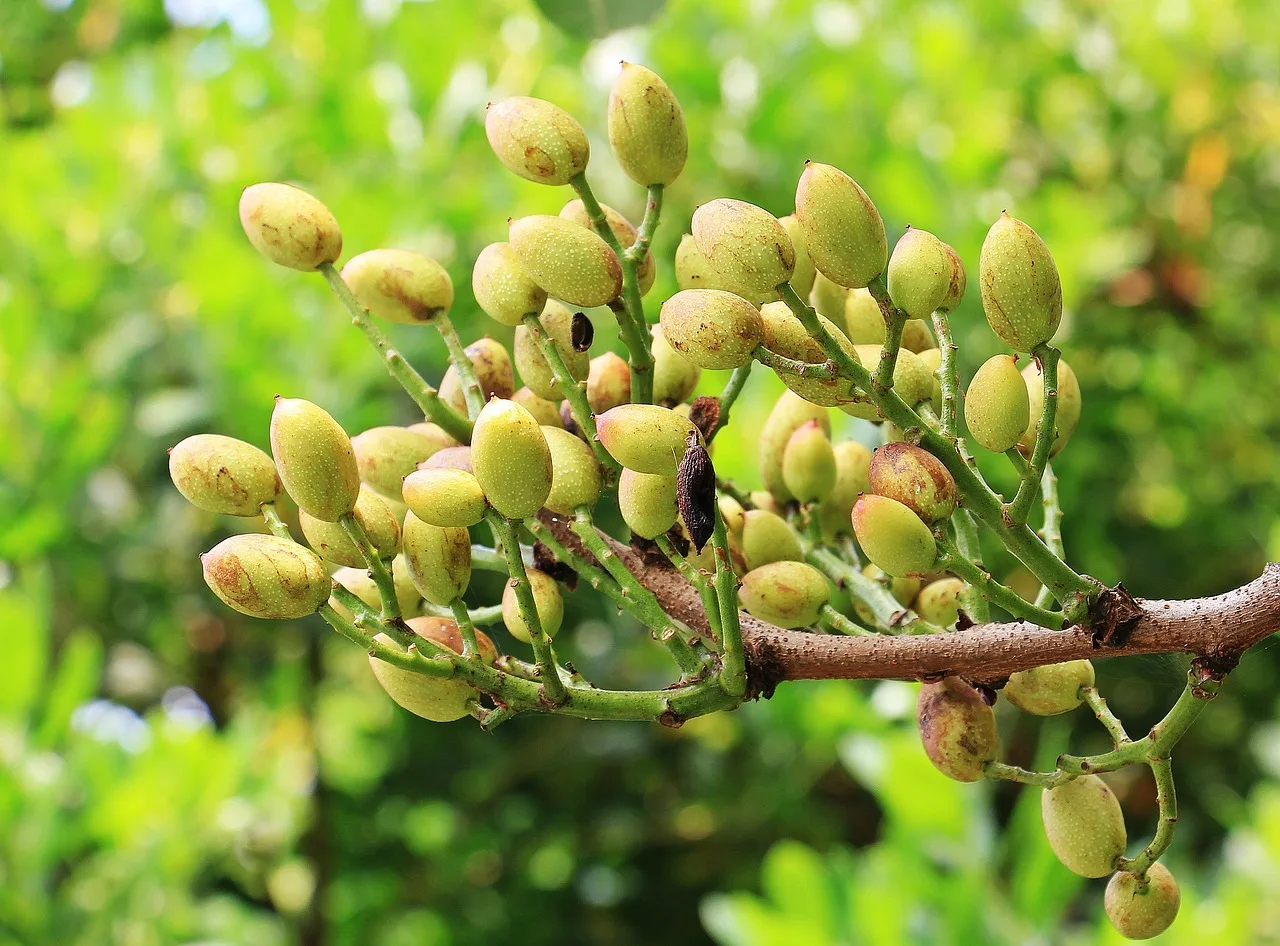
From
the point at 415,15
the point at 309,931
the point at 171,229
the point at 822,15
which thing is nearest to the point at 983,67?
the point at 822,15

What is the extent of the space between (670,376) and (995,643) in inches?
12.3

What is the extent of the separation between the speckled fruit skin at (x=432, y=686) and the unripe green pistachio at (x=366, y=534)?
55mm

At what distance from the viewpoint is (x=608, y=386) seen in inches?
36.5

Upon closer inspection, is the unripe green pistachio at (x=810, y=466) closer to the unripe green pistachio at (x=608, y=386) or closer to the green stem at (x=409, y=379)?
the unripe green pistachio at (x=608, y=386)

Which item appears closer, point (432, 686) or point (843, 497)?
point (432, 686)

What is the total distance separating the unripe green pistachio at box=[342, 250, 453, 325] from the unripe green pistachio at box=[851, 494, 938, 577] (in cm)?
40

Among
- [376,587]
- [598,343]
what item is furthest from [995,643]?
[598,343]

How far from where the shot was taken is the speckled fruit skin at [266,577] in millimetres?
738

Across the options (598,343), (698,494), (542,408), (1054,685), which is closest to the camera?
(698,494)

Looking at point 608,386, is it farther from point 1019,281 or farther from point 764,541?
point 1019,281

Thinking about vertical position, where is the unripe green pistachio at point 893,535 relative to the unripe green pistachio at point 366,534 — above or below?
above

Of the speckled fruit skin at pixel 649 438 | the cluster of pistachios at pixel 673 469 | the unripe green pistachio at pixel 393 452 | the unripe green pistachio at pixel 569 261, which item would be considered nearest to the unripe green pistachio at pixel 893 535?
the cluster of pistachios at pixel 673 469

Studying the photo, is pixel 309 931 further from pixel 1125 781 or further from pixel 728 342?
pixel 728 342

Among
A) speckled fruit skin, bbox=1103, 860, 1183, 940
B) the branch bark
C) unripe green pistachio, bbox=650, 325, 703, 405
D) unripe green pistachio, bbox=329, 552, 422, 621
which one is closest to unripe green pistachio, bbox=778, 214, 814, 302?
unripe green pistachio, bbox=650, 325, 703, 405
